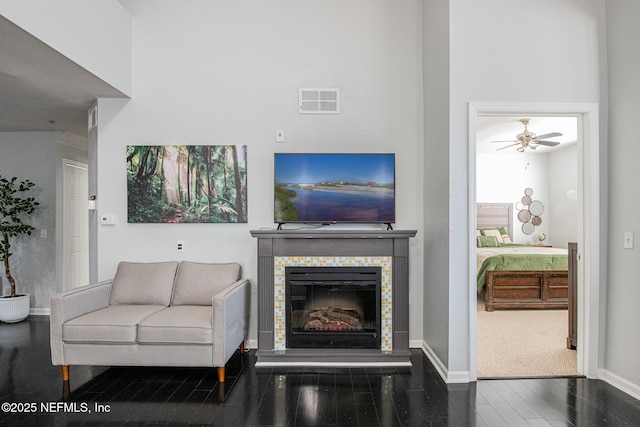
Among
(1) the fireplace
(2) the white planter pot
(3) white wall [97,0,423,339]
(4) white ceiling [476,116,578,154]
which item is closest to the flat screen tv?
(3) white wall [97,0,423,339]

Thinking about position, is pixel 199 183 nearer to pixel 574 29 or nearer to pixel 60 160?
pixel 60 160

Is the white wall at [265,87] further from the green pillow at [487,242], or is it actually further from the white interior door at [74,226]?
the green pillow at [487,242]

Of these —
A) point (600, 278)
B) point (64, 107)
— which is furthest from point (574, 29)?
point (64, 107)

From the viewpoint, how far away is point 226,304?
273 centimetres

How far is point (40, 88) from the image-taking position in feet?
10.8

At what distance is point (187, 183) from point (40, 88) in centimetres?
151

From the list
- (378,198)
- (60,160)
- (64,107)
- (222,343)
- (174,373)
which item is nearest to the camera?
(222,343)

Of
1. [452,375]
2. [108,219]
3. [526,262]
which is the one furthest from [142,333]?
[526,262]

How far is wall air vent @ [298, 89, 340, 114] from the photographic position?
3.48 m

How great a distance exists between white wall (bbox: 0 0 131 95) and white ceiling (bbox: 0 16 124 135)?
2.2 inches

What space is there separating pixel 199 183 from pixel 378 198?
1679mm

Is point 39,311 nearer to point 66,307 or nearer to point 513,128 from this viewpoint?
point 66,307

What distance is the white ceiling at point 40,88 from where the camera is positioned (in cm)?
252

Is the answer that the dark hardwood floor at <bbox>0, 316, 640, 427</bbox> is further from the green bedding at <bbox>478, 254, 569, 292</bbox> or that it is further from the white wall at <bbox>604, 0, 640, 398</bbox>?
the green bedding at <bbox>478, 254, 569, 292</bbox>
